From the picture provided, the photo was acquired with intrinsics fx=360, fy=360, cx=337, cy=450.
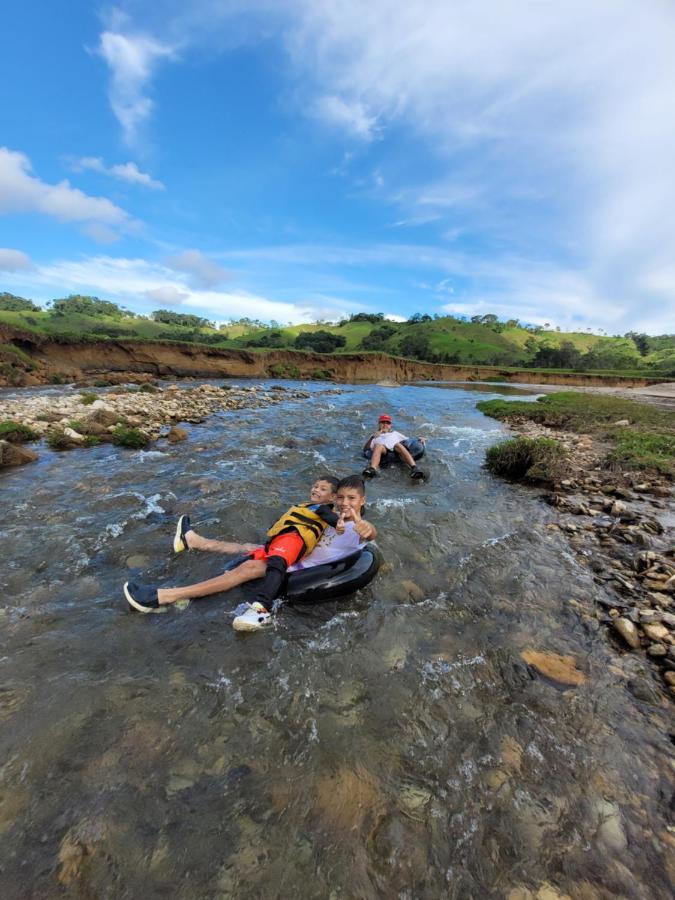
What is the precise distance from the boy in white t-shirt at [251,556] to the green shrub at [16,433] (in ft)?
30.6

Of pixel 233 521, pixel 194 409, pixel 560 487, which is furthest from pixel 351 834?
pixel 194 409

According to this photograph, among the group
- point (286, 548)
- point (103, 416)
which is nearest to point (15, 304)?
point (103, 416)

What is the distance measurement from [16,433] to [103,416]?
3.03 meters

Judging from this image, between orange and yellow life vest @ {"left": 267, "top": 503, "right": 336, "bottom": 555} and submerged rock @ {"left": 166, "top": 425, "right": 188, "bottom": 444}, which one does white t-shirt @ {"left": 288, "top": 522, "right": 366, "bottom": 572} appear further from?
submerged rock @ {"left": 166, "top": 425, "right": 188, "bottom": 444}

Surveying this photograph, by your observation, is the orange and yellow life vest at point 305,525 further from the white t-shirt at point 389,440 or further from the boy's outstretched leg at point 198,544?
the white t-shirt at point 389,440

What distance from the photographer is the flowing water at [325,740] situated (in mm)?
2412

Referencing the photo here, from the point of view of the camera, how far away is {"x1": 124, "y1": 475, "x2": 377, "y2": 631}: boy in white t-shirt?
186 inches

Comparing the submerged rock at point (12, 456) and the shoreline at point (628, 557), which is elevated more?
the shoreline at point (628, 557)

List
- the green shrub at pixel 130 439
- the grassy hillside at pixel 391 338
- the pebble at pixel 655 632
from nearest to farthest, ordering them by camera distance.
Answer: the pebble at pixel 655 632 → the green shrub at pixel 130 439 → the grassy hillside at pixel 391 338

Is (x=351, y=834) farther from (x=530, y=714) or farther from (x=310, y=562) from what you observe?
(x=310, y=562)

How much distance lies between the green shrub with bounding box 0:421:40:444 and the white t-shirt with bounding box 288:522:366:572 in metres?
11.6

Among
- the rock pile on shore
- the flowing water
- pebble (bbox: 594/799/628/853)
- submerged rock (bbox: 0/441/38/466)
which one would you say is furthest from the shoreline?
submerged rock (bbox: 0/441/38/466)

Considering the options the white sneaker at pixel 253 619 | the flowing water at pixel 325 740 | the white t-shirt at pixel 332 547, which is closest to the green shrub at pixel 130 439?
the flowing water at pixel 325 740

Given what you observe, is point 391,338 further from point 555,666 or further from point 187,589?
point 555,666
